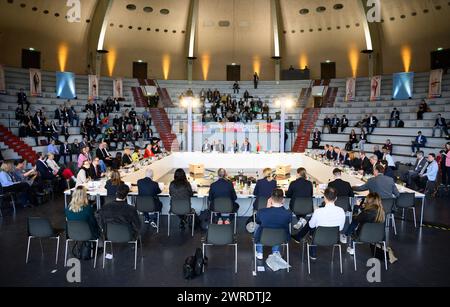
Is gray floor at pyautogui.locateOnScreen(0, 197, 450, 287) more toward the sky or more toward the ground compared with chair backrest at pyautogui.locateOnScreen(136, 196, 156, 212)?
more toward the ground

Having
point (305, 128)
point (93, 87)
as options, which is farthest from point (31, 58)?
point (305, 128)

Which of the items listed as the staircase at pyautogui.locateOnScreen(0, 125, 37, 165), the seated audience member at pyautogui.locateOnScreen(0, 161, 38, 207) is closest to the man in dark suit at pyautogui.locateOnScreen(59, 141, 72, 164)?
the staircase at pyautogui.locateOnScreen(0, 125, 37, 165)

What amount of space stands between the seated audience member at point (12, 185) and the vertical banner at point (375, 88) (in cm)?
1849

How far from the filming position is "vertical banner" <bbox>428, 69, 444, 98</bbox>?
19359mm

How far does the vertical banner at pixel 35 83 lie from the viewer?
19.4m

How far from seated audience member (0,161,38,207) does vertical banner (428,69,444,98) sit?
18960mm

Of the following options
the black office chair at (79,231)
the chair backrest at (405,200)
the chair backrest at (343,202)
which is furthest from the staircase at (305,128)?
the black office chair at (79,231)

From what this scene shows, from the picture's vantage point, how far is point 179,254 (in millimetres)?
6484

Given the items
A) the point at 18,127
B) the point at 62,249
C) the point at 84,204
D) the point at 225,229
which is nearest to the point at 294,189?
the point at 225,229

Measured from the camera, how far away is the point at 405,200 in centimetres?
770

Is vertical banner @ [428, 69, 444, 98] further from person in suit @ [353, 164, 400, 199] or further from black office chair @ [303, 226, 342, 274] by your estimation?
black office chair @ [303, 226, 342, 274]

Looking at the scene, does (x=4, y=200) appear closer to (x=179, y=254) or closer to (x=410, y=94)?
(x=179, y=254)

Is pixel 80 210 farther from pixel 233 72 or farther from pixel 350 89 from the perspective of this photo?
pixel 233 72

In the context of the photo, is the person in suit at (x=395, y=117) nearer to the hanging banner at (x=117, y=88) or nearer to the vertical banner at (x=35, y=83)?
the hanging banner at (x=117, y=88)
